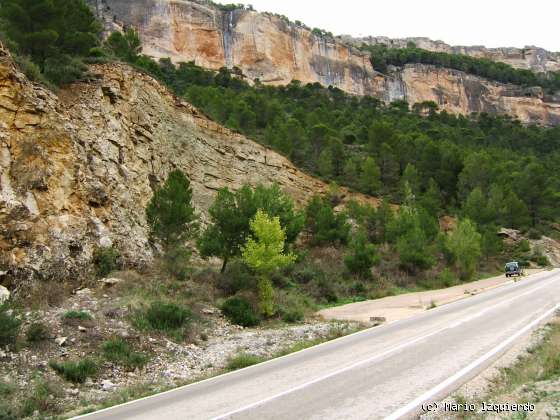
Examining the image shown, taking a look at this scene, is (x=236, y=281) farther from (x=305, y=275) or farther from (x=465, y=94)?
(x=465, y=94)

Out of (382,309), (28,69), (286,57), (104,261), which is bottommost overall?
(382,309)

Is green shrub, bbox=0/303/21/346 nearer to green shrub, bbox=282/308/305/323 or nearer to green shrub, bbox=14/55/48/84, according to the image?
green shrub, bbox=282/308/305/323

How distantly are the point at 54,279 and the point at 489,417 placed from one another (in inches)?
572

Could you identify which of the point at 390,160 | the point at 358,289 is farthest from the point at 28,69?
the point at 390,160

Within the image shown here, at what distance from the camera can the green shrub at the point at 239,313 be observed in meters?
17.5

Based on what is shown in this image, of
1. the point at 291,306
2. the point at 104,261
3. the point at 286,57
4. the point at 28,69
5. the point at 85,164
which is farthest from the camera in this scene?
the point at 286,57

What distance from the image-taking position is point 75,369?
10438 millimetres

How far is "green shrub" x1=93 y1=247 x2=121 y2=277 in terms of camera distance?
17.8m

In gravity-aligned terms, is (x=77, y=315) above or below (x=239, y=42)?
below

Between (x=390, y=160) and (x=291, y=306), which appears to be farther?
(x=390, y=160)

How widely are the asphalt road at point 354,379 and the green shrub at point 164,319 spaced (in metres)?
4.47

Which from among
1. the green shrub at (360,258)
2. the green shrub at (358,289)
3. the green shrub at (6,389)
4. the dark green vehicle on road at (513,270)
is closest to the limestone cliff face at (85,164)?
the green shrub at (6,389)

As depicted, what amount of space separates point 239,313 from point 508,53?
585 ft

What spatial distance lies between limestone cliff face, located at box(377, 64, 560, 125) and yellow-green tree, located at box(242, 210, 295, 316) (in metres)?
99.2
